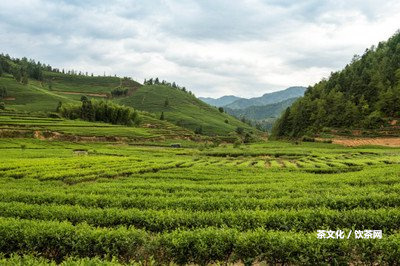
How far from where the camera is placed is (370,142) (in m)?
97.2

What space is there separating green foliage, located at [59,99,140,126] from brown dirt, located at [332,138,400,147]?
10113cm

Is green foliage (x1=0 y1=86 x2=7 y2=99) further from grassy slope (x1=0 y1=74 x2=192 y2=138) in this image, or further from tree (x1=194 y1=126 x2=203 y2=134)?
tree (x1=194 y1=126 x2=203 y2=134)

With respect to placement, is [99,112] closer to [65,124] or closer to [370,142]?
[65,124]

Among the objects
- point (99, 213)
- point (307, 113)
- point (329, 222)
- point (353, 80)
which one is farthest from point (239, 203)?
point (353, 80)

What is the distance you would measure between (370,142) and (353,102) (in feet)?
116

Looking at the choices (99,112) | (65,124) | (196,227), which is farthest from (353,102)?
(196,227)

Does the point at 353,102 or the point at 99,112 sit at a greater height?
the point at 353,102

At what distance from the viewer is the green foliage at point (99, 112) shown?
468 ft

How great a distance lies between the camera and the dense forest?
4395 inches

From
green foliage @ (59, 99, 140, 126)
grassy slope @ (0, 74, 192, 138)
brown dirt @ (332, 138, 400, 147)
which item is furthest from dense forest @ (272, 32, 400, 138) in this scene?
green foliage @ (59, 99, 140, 126)

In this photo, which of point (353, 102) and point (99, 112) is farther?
point (99, 112)

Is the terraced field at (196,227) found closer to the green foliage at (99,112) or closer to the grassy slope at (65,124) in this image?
the grassy slope at (65,124)

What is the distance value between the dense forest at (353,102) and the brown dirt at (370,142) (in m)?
12.4

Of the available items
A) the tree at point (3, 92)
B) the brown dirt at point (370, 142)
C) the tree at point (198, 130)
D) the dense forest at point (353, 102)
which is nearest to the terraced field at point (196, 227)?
the brown dirt at point (370, 142)
